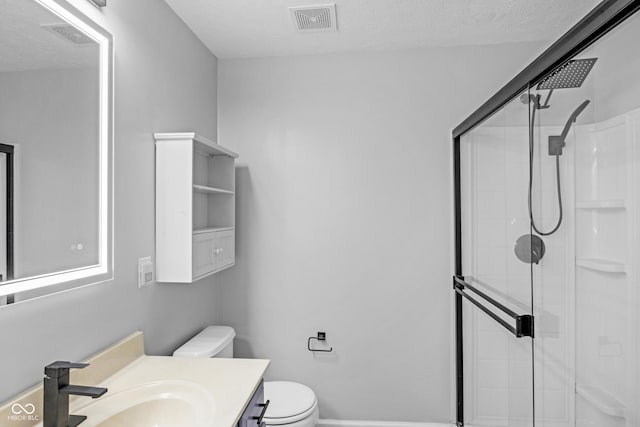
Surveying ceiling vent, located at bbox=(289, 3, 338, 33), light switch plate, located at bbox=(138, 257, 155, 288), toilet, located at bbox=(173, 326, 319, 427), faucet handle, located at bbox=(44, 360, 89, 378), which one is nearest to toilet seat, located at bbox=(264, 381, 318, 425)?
toilet, located at bbox=(173, 326, 319, 427)

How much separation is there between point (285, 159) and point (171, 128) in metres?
0.82

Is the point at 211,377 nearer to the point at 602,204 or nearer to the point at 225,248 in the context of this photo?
the point at 225,248

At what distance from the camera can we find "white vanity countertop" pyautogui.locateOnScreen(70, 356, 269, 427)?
3.84 feet

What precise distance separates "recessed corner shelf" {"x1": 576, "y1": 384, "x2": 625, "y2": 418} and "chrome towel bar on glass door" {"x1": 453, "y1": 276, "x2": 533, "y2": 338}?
334 millimetres

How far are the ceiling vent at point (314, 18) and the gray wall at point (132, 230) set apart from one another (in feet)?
2.02

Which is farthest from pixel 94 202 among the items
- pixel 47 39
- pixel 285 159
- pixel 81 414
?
pixel 285 159

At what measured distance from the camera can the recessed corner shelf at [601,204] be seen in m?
0.97

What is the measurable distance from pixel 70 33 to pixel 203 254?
1.07m

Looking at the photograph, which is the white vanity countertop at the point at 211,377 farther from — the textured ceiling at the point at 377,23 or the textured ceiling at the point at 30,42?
the textured ceiling at the point at 377,23

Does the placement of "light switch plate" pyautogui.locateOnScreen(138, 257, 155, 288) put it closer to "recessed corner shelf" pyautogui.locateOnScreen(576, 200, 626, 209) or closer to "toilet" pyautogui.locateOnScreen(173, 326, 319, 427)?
"toilet" pyautogui.locateOnScreen(173, 326, 319, 427)

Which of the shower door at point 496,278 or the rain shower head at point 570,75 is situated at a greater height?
the rain shower head at point 570,75

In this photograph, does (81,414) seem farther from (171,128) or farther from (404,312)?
(404,312)

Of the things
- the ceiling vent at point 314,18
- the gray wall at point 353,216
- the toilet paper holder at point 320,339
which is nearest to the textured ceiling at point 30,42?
the ceiling vent at point 314,18

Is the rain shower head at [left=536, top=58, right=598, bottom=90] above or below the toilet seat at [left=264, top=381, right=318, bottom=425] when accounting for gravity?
above
